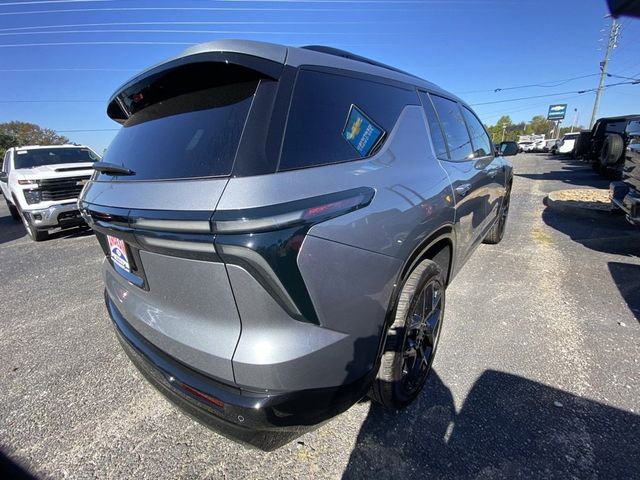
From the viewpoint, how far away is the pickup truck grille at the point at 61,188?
5871 mm

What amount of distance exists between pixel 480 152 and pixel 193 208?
11.0ft

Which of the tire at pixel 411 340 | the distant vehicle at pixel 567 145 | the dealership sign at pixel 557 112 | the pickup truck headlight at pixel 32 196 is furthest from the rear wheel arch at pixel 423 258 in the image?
the dealership sign at pixel 557 112

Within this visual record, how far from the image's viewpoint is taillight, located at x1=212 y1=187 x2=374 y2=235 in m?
1.06

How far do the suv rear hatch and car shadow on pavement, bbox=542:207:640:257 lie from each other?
18.1ft

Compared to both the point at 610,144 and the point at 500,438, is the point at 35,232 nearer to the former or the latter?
the point at 500,438

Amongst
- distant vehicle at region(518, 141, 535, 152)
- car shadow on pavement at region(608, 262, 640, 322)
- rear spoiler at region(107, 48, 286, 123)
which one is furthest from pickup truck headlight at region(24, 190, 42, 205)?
distant vehicle at region(518, 141, 535, 152)

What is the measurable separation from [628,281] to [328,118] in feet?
13.7

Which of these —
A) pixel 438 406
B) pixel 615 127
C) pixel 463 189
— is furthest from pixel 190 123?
pixel 615 127

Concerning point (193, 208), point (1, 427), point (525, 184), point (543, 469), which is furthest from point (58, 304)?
point (525, 184)

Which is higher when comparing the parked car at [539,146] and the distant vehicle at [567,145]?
the distant vehicle at [567,145]

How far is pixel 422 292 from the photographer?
1.99m

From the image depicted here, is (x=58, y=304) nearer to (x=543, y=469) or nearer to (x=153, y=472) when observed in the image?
(x=153, y=472)

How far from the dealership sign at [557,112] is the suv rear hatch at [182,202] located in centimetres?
7569

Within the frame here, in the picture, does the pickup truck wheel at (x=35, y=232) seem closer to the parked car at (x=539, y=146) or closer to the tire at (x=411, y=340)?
the tire at (x=411, y=340)
